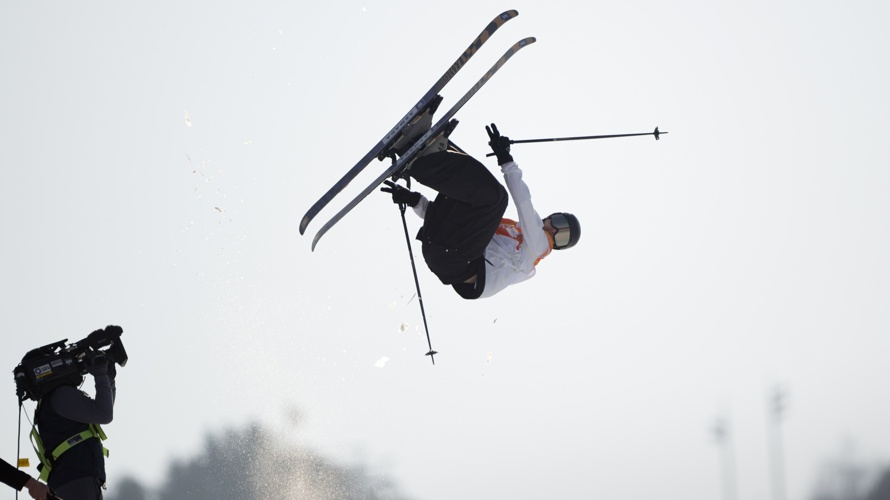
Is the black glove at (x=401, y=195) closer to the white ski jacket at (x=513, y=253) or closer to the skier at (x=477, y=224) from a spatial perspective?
the skier at (x=477, y=224)

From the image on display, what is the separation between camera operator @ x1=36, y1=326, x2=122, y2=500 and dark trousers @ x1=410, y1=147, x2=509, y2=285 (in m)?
2.22

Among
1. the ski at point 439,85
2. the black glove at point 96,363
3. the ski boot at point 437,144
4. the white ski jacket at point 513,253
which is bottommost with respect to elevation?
the black glove at point 96,363

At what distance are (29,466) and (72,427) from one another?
1.17 ft

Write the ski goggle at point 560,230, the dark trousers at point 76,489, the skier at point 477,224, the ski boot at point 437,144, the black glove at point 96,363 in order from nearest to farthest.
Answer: the dark trousers at point 76,489 < the black glove at point 96,363 < the skier at point 477,224 < the ski boot at point 437,144 < the ski goggle at point 560,230

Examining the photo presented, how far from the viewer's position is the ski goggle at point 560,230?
25.6ft

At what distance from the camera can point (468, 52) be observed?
24.0 feet

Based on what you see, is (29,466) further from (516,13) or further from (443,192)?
(516,13)

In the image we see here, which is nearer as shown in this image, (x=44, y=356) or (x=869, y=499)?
(x=44, y=356)

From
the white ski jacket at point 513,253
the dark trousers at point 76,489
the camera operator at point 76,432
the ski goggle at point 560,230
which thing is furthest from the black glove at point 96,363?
the ski goggle at point 560,230

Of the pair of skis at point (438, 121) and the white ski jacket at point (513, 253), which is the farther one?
the white ski jacket at point (513, 253)

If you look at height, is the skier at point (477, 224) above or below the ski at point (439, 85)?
below

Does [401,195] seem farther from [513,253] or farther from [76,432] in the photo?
[76,432]

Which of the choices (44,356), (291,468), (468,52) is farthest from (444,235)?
(291,468)

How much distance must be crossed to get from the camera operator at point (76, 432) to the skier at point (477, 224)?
225 centimetres
